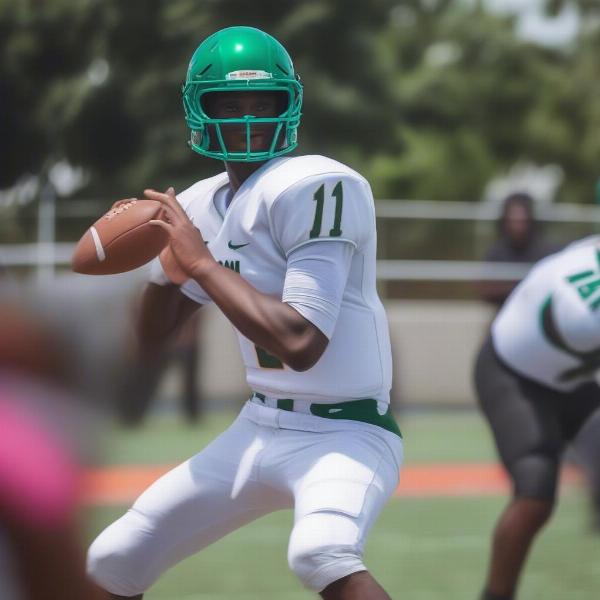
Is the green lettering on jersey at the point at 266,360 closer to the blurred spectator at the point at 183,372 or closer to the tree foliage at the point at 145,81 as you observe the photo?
the blurred spectator at the point at 183,372

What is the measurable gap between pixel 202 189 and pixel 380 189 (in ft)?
100.0

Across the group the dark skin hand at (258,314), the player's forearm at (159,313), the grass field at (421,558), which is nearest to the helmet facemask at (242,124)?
the dark skin hand at (258,314)

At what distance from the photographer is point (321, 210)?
10.6 ft

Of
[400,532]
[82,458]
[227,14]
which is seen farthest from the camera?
[227,14]

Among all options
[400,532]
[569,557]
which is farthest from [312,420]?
[400,532]

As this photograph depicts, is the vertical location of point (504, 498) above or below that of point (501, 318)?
below

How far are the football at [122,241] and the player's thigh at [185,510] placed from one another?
53 cm

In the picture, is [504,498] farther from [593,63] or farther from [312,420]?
[593,63]

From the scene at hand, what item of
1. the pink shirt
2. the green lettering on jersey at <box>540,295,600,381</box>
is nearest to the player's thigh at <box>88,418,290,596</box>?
the pink shirt

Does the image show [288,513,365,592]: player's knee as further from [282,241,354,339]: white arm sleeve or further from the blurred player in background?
the blurred player in background

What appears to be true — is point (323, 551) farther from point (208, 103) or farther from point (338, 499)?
point (208, 103)

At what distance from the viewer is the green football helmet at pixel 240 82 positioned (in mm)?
3455

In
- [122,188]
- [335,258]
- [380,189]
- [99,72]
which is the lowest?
[380,189]

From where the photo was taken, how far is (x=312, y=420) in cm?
344
